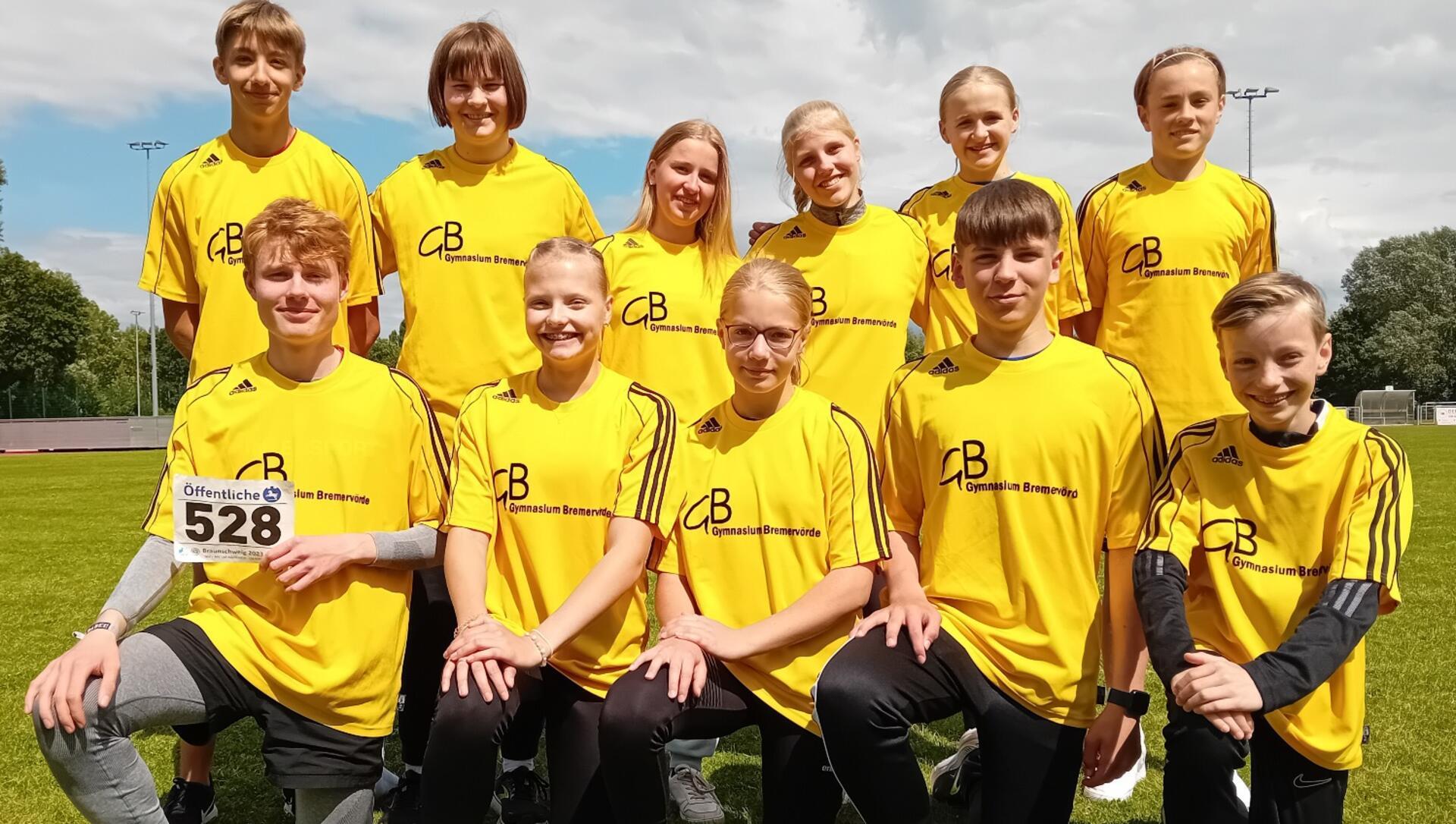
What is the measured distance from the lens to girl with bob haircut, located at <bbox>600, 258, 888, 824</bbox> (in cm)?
273

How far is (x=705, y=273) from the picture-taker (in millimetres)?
3818

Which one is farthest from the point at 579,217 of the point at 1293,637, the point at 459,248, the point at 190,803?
the point at 1293,637

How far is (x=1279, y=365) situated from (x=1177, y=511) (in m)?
0.47

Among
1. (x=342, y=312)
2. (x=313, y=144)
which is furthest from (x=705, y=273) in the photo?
(x=313, y=144)

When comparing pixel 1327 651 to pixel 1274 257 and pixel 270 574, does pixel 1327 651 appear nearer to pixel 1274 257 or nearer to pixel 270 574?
pixel 1274 257

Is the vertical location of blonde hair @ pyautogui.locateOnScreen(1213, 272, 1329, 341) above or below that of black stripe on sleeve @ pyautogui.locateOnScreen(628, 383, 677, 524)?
above

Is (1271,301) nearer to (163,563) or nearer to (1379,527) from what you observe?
(1379,527)

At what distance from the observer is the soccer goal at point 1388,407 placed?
51.2m

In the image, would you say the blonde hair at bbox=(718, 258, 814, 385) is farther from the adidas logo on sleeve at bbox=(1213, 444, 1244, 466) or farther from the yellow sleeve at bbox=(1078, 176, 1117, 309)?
the yellow sleeve at bbox=(1078, 176, 1117, 309)

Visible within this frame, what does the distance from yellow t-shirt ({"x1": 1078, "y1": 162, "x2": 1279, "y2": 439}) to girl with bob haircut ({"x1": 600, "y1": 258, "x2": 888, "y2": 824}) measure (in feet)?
4.67

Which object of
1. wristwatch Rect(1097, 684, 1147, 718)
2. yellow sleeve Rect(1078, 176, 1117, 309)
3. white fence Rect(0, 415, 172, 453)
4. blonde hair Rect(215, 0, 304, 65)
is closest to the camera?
wristwatch Rect(1097, 684, 1147, 718)

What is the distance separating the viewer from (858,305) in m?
3.74

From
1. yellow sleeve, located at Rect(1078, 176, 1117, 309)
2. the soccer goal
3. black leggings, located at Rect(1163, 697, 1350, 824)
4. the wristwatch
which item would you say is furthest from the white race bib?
the soccer goal

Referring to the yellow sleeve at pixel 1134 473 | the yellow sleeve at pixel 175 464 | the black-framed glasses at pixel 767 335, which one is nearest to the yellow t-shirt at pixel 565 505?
the black-framed glasses at pixel 767 335
